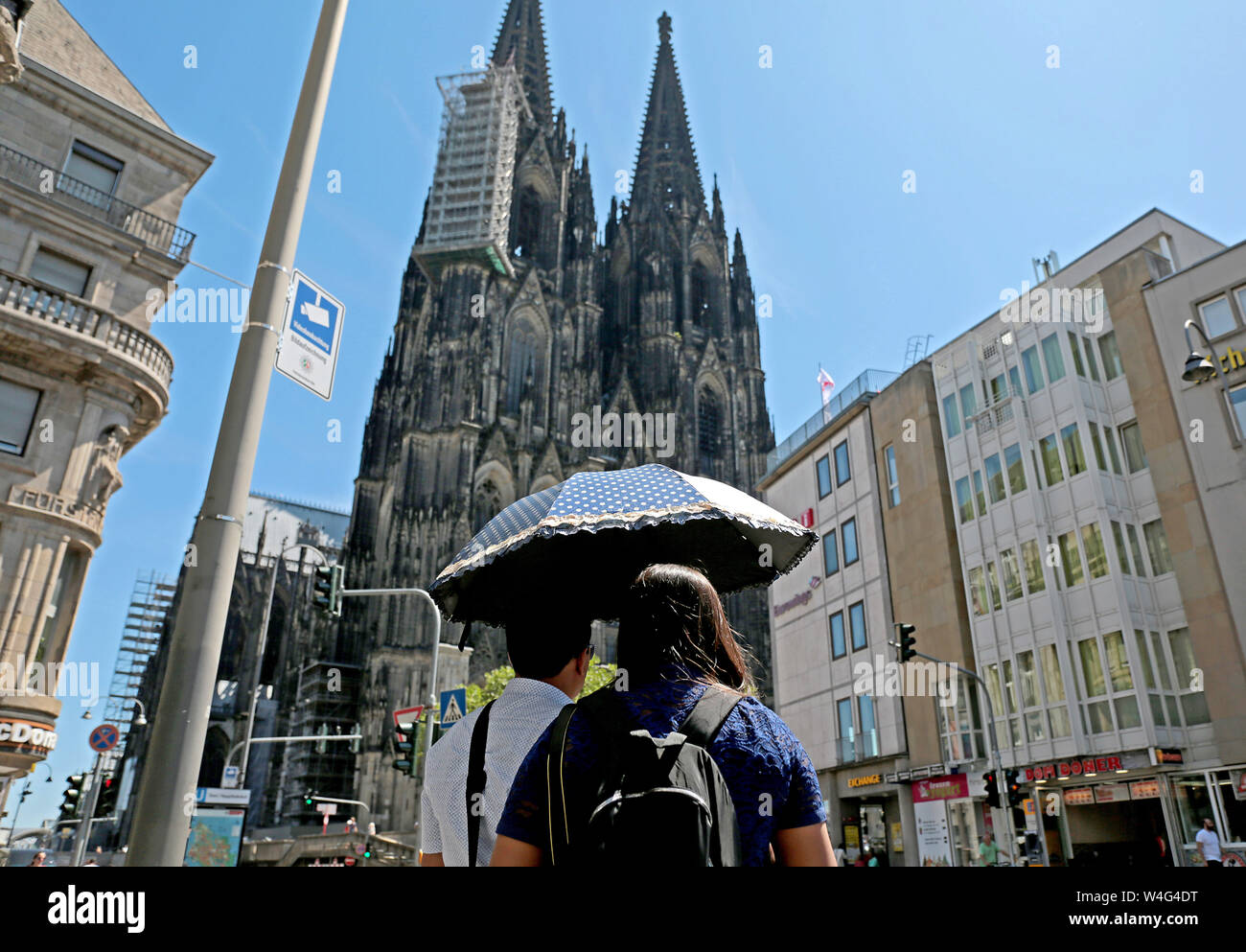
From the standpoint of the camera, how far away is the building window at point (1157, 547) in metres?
19.8

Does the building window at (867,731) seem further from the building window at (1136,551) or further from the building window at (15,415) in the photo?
the building window at (15,415)

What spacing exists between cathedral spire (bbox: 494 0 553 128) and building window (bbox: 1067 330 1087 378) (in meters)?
57.7

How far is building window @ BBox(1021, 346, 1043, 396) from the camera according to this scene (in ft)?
75.9

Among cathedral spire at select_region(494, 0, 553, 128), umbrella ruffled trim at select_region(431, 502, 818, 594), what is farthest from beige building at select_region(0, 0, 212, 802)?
cathedral spire at select_region(494, 0, 553, 128)

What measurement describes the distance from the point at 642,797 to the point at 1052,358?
24.4 m

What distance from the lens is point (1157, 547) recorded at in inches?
792

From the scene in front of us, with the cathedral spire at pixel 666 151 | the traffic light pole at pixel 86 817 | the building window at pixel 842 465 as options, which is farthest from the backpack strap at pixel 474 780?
the cathedral spire at pixel 666 151

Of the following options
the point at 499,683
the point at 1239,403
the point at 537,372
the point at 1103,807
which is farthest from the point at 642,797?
the point at 537,372

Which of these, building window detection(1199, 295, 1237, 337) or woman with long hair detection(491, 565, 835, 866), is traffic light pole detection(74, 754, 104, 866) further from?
building window detection(1199, 295, 1237, 337)

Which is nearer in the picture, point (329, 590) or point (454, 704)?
point (454, 704)

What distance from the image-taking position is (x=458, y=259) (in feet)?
188

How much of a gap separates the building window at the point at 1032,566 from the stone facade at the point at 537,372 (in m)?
30.7

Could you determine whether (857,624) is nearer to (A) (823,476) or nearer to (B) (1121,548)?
(A) (823,476)
